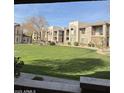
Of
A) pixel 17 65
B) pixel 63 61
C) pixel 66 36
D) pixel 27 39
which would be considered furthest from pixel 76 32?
pixel 17 65

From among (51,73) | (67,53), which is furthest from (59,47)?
(51,73)

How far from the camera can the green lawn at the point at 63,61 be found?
2.14m

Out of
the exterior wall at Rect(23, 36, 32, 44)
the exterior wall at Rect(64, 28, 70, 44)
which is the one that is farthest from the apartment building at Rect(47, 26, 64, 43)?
the exterior wall at Rect(23, 36, 32, 44)

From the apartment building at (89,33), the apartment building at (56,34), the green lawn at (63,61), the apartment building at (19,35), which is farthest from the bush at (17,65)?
the apartment building at (89,33)

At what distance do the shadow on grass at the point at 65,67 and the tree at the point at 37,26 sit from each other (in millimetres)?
218

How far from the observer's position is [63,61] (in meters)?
2.20

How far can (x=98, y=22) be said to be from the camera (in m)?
2.15

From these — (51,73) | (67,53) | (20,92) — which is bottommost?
(20,92)

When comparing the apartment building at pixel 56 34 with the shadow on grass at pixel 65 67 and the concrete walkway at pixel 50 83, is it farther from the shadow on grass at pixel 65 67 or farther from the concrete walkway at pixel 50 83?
the concrete walkway at pixel 50 83

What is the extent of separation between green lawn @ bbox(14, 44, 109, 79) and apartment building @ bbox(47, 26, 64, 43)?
2.7 inches

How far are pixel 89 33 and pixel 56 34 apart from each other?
276 millimetres
